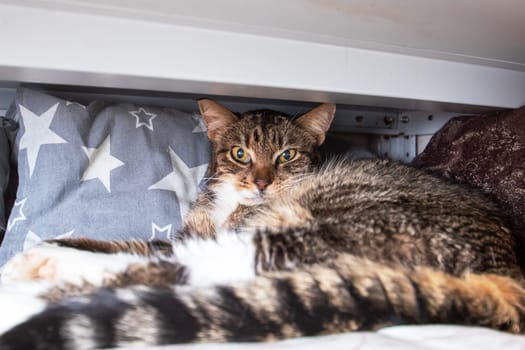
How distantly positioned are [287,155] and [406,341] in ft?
3.36

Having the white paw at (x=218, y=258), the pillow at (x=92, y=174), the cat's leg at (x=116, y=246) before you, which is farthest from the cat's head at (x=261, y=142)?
the white paw at (x=218, y=258)

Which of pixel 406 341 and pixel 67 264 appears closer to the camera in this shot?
pixel 406 341

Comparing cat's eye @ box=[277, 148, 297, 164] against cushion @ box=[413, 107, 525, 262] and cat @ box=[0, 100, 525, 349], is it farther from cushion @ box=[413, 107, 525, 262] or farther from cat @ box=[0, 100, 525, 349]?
cushion @ box=[413, 107, 525, 262]

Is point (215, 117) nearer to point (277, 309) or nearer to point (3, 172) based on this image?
point (3, 172)

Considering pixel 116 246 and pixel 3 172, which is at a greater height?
pixel 3 172

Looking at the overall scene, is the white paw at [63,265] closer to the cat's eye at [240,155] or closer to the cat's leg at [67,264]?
the cat's leg at [67,264]

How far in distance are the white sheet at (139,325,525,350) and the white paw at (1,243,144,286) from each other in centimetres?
41

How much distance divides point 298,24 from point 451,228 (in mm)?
631

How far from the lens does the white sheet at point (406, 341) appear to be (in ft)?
2.20

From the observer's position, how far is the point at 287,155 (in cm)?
166

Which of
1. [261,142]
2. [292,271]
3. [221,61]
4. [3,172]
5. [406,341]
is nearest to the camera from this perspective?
[406,341]

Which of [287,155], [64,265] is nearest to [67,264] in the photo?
[64,265]

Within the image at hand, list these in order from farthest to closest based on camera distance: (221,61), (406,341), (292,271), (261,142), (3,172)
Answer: (261,142)
(3,172)
(221,61)
(292,271)
(406,341)

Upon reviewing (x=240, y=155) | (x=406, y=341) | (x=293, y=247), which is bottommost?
(x=406, y=341)
